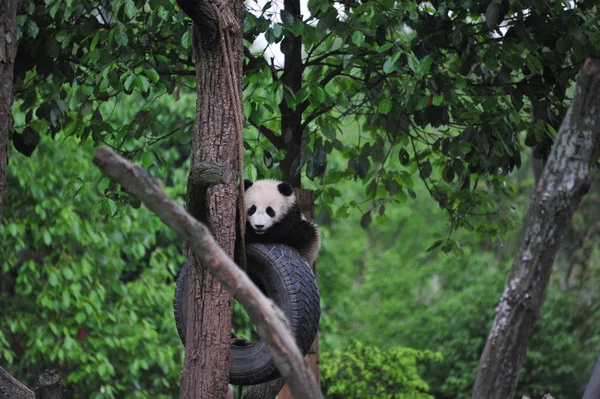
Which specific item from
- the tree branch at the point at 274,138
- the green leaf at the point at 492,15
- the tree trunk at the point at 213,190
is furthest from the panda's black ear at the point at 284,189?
the tree branch at the point at 274,138

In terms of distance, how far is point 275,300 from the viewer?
12.4 feet

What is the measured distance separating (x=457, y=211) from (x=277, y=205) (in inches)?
94.3

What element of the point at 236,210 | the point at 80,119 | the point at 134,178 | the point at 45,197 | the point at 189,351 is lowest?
the point at 189,351

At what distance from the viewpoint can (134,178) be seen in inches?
99.0

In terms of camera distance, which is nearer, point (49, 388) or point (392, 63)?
point (49, 388)

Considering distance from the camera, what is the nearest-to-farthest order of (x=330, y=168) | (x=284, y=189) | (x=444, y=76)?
(x=284, y=189)
(x=444, y=76)
(x=330, y=168)

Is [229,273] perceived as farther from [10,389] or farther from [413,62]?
[413,62]

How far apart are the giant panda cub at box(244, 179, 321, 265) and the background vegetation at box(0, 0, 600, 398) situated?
28.3 inches

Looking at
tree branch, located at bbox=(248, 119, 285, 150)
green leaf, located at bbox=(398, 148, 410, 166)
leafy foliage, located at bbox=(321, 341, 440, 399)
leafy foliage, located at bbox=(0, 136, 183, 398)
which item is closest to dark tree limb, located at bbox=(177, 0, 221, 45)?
tree branch, located at bbox=(248, 119, 285, 150)

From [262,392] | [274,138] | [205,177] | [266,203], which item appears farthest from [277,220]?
[274,138]

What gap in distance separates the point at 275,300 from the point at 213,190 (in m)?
0.62

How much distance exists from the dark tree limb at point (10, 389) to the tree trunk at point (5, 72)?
79cm

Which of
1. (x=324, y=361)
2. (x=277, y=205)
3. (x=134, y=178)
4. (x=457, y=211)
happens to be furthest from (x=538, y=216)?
(x=324, y=361)

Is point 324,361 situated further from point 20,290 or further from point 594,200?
point 594,200
